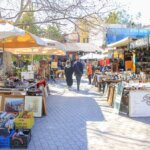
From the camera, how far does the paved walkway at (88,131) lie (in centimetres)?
660

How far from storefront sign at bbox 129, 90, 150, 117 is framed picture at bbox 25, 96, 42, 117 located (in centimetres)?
259

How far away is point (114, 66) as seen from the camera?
21.3m

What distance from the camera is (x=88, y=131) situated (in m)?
7.79

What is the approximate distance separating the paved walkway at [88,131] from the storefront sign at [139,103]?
392 mm

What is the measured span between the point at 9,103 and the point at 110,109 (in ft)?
11.0

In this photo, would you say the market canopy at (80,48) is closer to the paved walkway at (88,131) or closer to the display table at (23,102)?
the paved walkway at (88,131)

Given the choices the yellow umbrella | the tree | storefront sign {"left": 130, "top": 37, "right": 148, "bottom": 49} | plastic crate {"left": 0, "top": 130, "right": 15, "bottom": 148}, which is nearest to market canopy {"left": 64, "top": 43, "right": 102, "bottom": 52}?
the tree

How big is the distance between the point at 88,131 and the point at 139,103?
253 centimetres

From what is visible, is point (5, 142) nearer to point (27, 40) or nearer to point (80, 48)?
point (27, 40)

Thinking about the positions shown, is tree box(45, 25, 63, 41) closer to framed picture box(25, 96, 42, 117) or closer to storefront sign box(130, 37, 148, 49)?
storefront sign box(130, 37, 148, 49)

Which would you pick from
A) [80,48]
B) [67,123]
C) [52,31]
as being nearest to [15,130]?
[67,123]

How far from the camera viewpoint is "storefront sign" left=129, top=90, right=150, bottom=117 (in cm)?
968

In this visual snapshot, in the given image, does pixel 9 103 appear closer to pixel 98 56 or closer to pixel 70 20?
pixel 70 20

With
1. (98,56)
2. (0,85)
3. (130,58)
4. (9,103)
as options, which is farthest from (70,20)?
(98,56)
